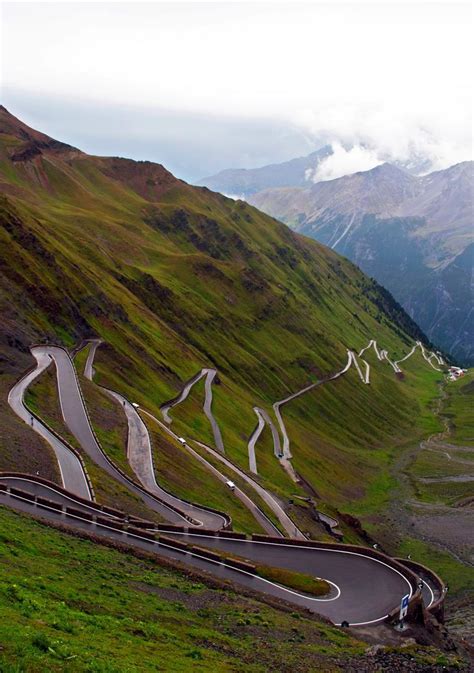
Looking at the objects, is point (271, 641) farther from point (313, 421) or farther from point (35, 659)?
point (313, 421)

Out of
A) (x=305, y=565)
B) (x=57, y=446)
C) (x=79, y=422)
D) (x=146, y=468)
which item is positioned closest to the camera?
(x=305, y=565)

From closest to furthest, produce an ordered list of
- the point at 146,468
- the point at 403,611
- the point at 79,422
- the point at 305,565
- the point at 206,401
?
the point at 403,611, the point at 305,565, the point at 146,468, the point at 79,422, the point at 206,401

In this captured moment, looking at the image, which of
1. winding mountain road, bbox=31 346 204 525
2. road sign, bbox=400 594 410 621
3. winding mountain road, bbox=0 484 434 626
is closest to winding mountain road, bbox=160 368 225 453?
winding mountain road, bbox=31 346 204 525

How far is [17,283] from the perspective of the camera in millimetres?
116375

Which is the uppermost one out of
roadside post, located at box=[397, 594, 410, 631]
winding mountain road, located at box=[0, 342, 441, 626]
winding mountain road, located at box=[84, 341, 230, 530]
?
roadside post, located at box=[397, 594, 410, 631]

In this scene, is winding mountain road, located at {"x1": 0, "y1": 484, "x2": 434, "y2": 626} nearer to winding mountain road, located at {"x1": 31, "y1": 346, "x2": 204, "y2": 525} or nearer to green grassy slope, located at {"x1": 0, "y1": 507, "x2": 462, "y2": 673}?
green grassy slope, located at {"x1": 0, "y1": 507, "x2": 462, "y2": 673}

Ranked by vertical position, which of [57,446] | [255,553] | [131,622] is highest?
[131,622]

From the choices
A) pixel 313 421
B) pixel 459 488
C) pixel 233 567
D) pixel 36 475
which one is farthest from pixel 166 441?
pixel 313 421

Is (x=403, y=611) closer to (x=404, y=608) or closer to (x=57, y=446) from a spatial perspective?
(x=404, y=608)

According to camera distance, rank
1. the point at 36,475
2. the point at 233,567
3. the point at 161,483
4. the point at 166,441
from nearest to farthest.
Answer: the point at 233,567, the point at 36,475, the point at 161,483, the point at 166,441

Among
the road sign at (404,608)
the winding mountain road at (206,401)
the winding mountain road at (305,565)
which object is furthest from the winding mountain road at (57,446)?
the winding mountain road at (206,401)

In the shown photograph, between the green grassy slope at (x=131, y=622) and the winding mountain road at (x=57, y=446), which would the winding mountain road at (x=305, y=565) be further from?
the winding mountain road at (x=57, y=446)

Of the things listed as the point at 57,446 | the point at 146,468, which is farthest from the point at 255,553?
the point at 57,446

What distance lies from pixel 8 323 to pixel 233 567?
6714 cm
